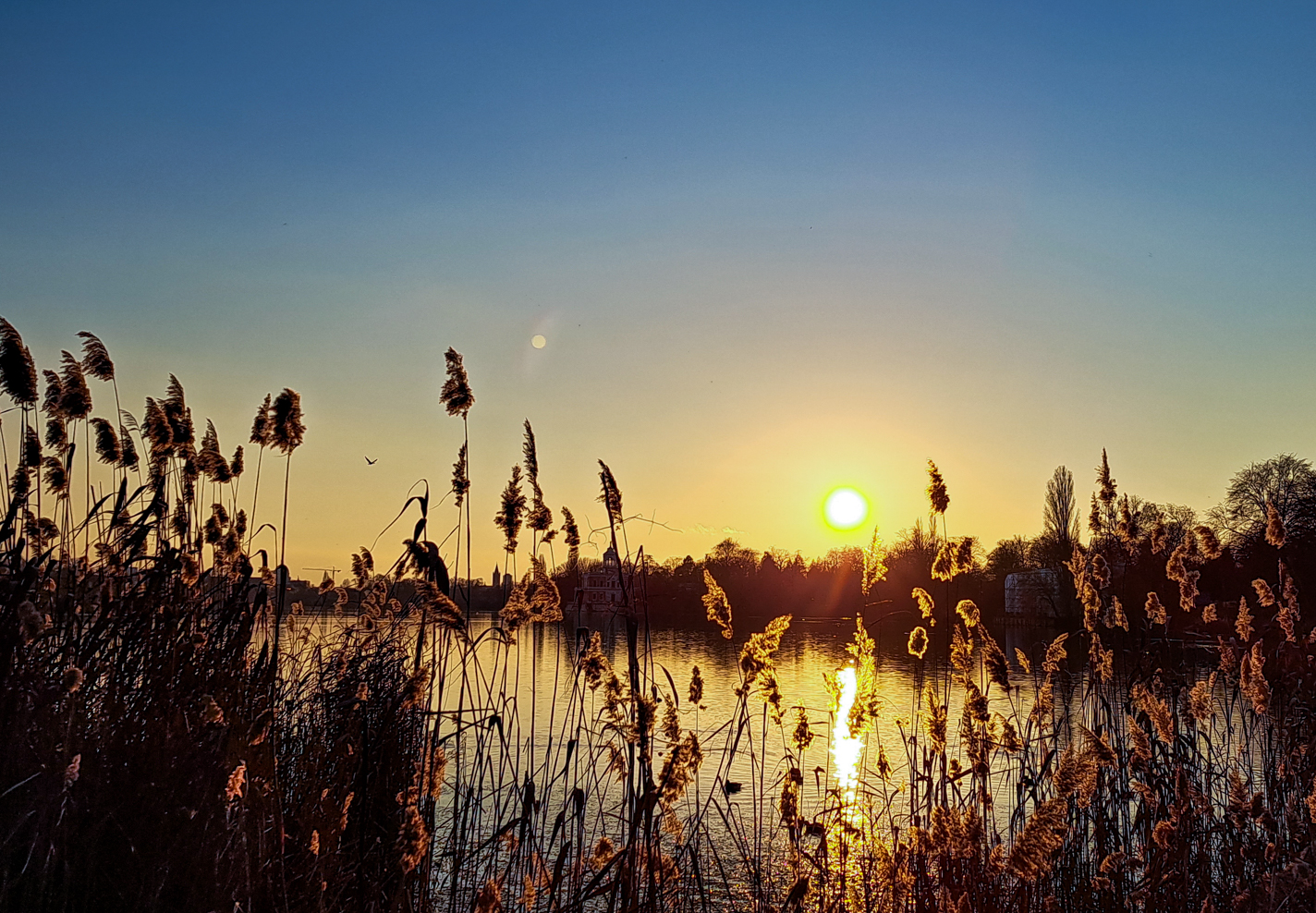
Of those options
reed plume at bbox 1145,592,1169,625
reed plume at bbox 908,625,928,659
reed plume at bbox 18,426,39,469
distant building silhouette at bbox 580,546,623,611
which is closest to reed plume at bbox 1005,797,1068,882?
distant building silhouette at bbox 580,546,623,611

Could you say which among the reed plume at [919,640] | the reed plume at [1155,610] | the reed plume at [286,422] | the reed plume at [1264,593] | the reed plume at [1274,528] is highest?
the reed plume at [286,422]

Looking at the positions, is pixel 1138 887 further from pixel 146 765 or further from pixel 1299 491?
pixel 1299 491

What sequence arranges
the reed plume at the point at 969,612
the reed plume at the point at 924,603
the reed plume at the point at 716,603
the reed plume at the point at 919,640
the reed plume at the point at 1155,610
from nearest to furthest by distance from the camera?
the reed plume at the point at 716,603
the reed plume at the point at 969,612
the reed plume at the point at 924,603
the reed plume at the point at 919,640
the reed plume at the point at 1155,610

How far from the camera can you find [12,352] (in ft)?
16.3

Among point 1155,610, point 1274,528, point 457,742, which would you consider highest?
point 1274,528

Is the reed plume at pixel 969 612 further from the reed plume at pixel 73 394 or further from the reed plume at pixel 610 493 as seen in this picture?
the reed plume at pixel 73 394

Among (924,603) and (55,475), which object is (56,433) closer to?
(55,475)

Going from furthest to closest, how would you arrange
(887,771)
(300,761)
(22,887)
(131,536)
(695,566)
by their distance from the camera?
(695,566), (300,761), (887,771), (131,536), (22,887)

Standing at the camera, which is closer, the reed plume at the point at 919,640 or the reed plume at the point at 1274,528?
the reed plume at the point at 919,640

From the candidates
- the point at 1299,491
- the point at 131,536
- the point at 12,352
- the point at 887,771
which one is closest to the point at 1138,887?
the point at 887,771

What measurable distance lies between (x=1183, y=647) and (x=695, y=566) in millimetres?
3044

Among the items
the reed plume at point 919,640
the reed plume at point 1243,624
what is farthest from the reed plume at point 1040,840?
the reed plume at point 1243,624

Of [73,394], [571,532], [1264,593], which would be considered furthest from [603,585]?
[1264,593]

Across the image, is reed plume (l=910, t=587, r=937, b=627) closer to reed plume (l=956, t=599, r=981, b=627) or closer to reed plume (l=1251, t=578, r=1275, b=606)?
reed plume (l=956, t=599, r=981, b=627)
